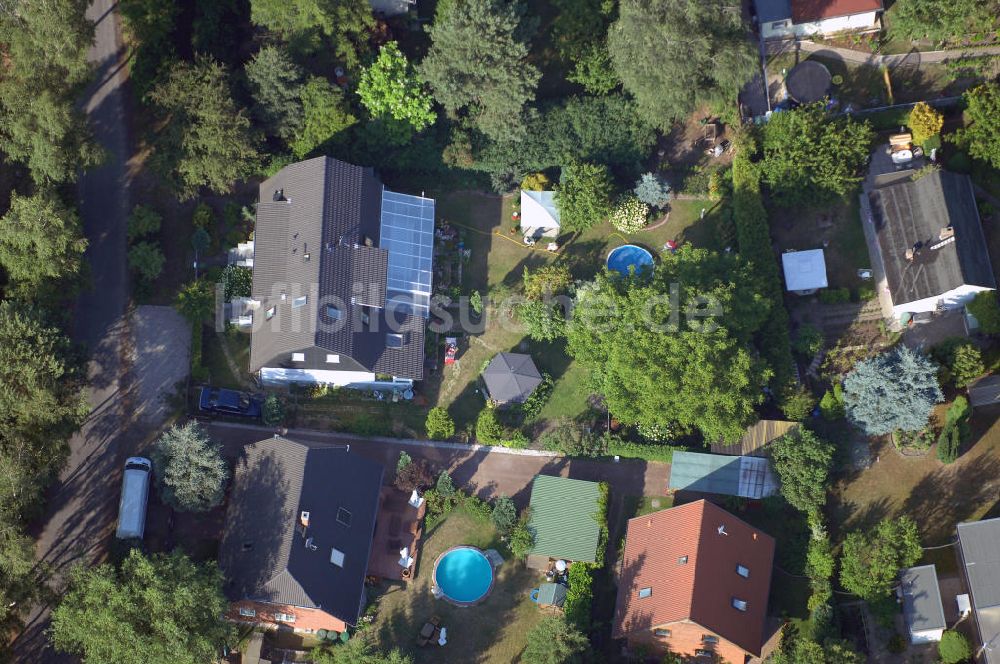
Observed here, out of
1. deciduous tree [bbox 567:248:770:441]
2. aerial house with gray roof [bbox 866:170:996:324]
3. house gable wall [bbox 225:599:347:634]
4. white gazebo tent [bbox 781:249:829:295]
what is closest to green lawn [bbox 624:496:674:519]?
deciduous tree [bbox 567:248:770:441]

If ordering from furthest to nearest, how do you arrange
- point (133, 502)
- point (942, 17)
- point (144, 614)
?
1. point (942, 17)
2. point (133, 502)
3. point (144, 614)

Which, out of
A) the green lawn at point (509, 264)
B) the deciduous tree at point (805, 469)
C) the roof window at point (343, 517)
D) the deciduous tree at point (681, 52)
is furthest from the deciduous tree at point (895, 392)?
the roof window at point (343, 517)

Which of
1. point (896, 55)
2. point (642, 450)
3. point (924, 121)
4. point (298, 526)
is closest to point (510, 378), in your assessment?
point (642, 450)

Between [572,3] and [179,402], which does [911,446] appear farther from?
[179,402]

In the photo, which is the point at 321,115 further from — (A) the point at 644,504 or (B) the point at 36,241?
(A) the point at 644,504

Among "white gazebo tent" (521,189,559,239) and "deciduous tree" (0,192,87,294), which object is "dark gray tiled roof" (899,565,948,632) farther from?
"deciduous tree" (0,192,87,294)

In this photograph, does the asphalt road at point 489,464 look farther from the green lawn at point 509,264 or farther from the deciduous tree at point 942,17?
the deciduous tree at point 942,17
